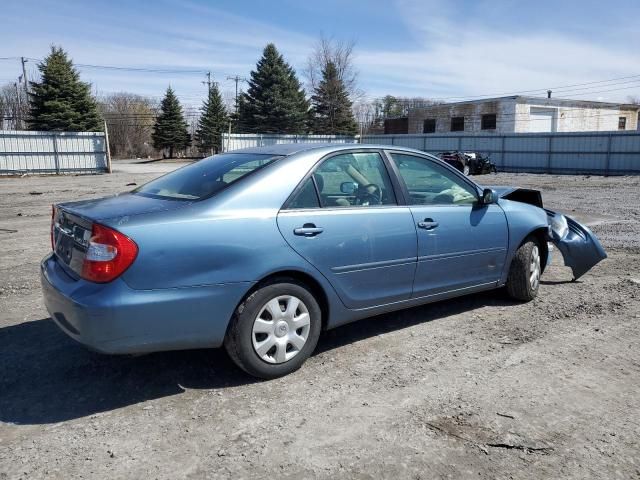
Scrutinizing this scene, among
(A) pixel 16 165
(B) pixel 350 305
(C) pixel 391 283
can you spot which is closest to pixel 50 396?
(B) pixel 350 305

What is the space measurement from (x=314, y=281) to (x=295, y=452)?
1233 millimetres

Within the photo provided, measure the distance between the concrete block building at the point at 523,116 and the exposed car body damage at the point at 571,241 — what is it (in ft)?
150

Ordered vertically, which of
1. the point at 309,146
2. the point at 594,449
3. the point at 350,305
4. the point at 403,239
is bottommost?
the point at 594,449

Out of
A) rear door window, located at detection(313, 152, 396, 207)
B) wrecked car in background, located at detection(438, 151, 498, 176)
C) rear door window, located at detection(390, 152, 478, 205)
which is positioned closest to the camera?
rear door window, located at detection(313, 152, 396, 207)

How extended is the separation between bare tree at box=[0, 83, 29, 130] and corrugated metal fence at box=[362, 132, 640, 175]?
158ft

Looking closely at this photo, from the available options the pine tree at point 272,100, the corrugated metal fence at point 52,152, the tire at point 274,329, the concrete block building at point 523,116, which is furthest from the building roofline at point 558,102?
the tire at point 274,329

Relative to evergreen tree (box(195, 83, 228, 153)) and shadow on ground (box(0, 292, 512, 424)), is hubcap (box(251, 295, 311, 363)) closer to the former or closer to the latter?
shadow on ground (box(0, 292, 512, 424))

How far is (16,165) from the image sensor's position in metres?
30.9

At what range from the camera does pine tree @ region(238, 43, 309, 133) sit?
4950 cm

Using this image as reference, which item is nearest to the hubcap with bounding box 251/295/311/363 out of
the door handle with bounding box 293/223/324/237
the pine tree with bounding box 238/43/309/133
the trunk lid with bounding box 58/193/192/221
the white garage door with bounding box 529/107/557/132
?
the door handle with bounding box 293/223/324/237

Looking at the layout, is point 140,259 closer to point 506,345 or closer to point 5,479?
point 5,479

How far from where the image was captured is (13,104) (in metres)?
65.4

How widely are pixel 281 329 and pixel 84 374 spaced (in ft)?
4.61

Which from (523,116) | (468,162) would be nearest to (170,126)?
(523,116)
